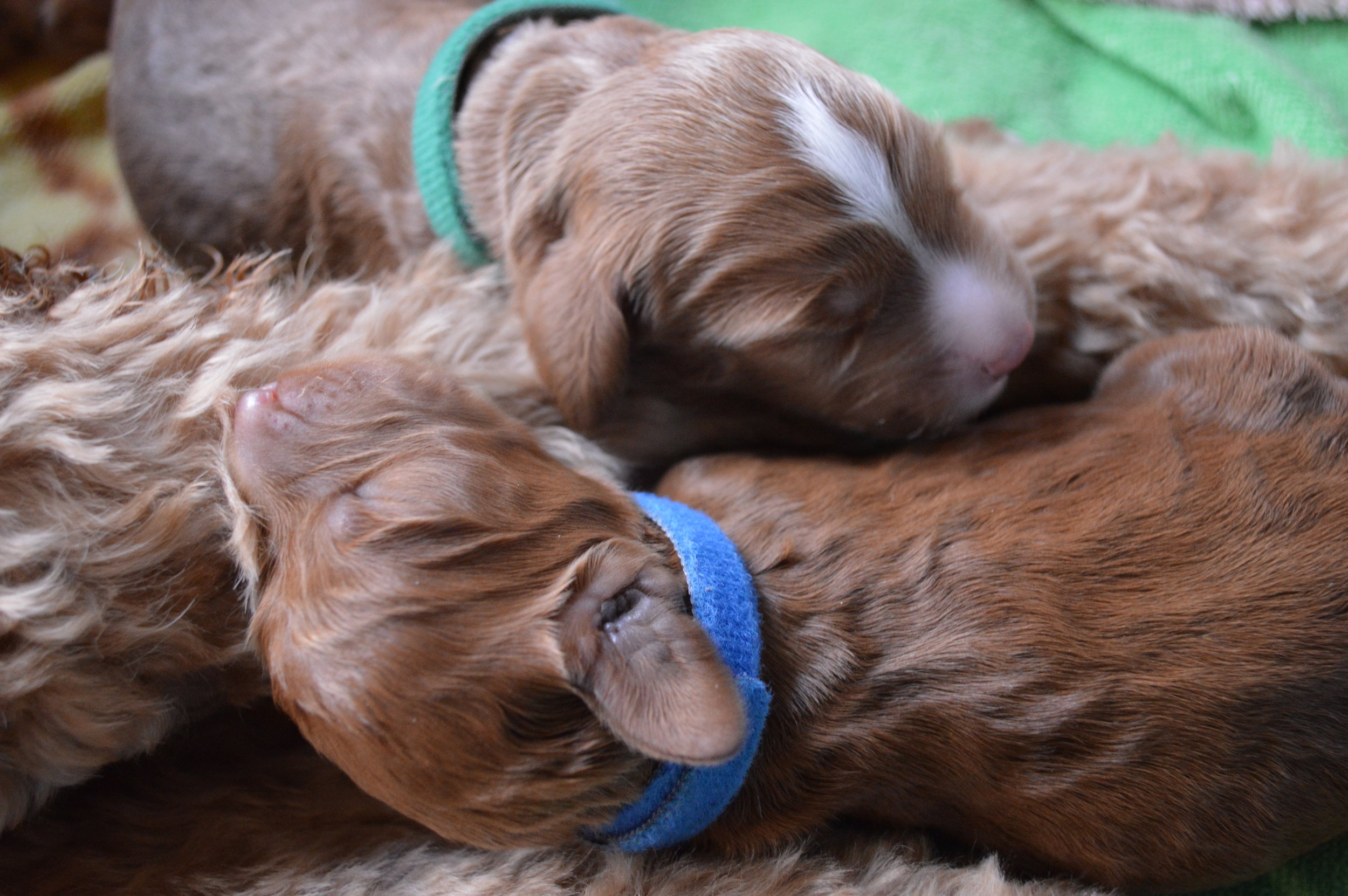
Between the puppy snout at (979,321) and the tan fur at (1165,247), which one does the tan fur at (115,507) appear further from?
the tan fur at (1165,247)

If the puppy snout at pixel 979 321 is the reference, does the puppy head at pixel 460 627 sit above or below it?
below

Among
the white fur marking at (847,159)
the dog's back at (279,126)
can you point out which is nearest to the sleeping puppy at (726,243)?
the white fur marking at (847,159)

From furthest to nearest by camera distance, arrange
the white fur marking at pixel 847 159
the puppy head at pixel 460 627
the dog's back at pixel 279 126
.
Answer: the dog's back at pixel 279 126 < the white fur marking at pixel 847 159 < the puppy head at pixel 460 627

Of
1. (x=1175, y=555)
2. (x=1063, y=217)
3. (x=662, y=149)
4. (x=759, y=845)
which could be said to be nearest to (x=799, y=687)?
(x=759, y=845)

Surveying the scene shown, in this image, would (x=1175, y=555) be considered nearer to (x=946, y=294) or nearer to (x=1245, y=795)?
(x=1245, y=795)

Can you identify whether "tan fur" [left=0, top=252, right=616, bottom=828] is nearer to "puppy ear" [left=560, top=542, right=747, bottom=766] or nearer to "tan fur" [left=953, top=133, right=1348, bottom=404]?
"puppy ear" [left=560, top=542, right=747, bottom=766]

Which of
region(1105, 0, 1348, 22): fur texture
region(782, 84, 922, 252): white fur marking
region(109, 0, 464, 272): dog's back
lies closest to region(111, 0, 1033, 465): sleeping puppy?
region(782, 84, 922, 252): white fur marking
